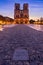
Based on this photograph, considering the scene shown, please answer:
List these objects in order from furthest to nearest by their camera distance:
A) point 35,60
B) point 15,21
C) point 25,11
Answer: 1. point 25,11
2. point 15,21
3. point 35,60

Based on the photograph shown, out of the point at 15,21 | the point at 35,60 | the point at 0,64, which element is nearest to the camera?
the point at 0,64

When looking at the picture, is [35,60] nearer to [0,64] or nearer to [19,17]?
[0,64]

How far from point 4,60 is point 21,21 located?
179885 mm

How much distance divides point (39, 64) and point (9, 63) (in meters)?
0.85

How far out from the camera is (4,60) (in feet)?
18.5

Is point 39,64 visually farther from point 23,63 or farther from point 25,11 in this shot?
point 25,11

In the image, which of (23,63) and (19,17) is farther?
(19,17)

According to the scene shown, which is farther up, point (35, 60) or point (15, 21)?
point (35, 60)

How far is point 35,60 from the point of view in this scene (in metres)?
5.63

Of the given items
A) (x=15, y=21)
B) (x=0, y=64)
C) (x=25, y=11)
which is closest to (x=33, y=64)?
(x=0, y=64)

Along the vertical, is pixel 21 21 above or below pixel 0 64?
below

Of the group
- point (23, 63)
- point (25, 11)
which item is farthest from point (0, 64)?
point (25, 11)

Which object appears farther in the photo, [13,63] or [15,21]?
[15,21]

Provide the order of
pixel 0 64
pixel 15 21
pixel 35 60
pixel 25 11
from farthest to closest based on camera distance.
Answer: pixel 25 11 → pixel 15 21 → pixel 35 60 → pixel 0 64
